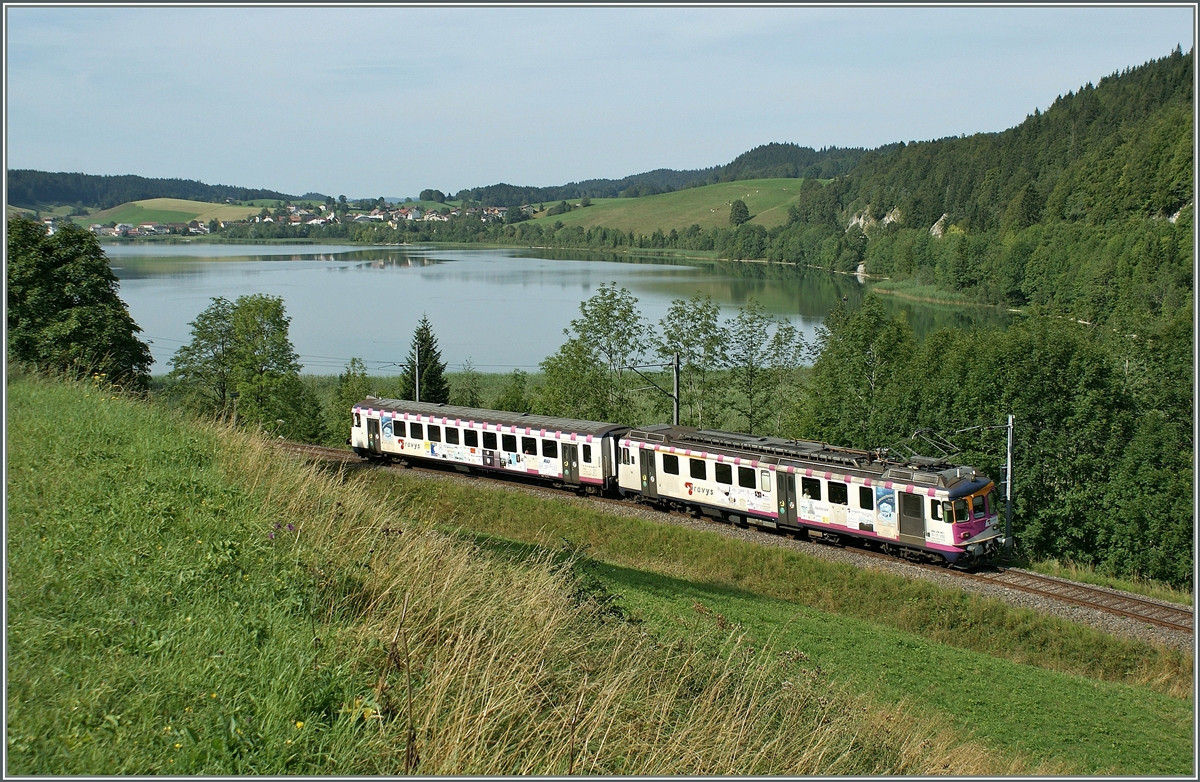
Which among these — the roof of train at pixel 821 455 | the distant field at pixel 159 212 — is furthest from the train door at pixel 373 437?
the distant field at pixel 159 212

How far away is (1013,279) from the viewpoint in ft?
285

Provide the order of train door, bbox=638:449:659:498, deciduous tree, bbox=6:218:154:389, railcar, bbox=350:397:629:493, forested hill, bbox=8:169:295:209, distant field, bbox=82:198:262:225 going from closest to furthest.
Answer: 1. train door, bbox=638:449:659:498
2. railcar, bbox=350:397:629:493
3. deciduous tree, bbox=6:218:154:389
4. forested hill, bbox=8:169:295:209
5. distant field, bbox=82:198:262:225

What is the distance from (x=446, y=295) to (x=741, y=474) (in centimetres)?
7258

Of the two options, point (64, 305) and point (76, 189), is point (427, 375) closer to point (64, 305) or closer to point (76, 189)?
point (64, 305)

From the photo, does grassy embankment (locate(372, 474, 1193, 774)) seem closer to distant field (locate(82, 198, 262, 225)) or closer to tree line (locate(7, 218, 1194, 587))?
tree line (locate(7, 218, 1194, 587))

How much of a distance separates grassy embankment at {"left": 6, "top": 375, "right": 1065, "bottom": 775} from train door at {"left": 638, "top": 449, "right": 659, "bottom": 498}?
14661 millimetres

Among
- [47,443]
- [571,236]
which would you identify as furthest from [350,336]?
[571,236]

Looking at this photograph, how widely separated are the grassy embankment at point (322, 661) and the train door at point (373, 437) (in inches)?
828

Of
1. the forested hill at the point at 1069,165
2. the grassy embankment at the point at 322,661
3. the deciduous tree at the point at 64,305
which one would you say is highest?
the forested hill at the point at 1069,165

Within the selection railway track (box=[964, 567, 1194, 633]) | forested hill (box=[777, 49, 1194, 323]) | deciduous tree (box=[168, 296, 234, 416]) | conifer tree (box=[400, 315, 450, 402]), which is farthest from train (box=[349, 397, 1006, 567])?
forested hill (box=[777, 49, 1194, 323])

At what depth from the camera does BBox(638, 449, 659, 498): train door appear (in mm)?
24141

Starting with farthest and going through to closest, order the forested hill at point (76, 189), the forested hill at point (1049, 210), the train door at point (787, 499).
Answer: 1. the forested hill at point (76, 189)
2. the forested hill at point (1049, 210)
3. the train door at point (787, 499)

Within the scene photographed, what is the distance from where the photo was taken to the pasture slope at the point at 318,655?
16.0 feet

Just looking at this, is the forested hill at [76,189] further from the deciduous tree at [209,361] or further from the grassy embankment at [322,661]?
the grassy embankment at [322,661]
